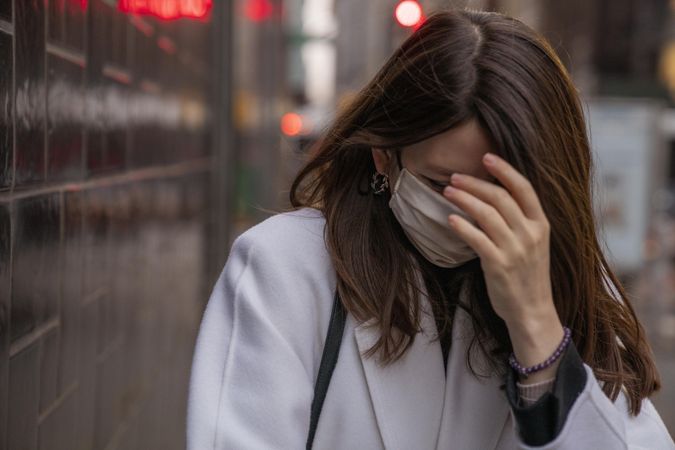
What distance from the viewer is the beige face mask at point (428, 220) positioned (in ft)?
7.01

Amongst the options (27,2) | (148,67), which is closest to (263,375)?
(27,2)

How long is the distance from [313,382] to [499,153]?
0.56m

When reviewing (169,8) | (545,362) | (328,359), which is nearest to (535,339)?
(545,362)

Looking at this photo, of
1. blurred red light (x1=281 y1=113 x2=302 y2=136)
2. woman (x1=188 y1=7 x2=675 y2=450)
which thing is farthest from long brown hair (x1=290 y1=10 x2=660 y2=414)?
blurred red light (x1=281 y1=113 x2=302 y2=136)

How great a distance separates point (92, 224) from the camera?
136 inches

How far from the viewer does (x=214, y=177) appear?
7777mm

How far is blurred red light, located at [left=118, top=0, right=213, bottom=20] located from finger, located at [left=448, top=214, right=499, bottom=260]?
218 centimetres

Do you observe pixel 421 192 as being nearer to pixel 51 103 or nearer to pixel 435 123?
pixel 435 123

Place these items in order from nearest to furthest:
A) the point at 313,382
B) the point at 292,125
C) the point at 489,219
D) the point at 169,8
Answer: the point at 489,219 → the point at 313,382 → the point at 169,8 → the point at 292,125

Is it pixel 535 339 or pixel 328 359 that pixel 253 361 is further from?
pixel 535 339

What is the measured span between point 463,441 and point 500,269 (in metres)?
0.45

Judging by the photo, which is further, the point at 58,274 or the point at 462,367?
the point at 58,274

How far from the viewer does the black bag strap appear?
2.20 metres

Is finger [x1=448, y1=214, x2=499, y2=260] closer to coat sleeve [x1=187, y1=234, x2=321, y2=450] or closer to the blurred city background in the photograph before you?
coat sleeve [x1=187, y1=234, x2=321, y2=450]
